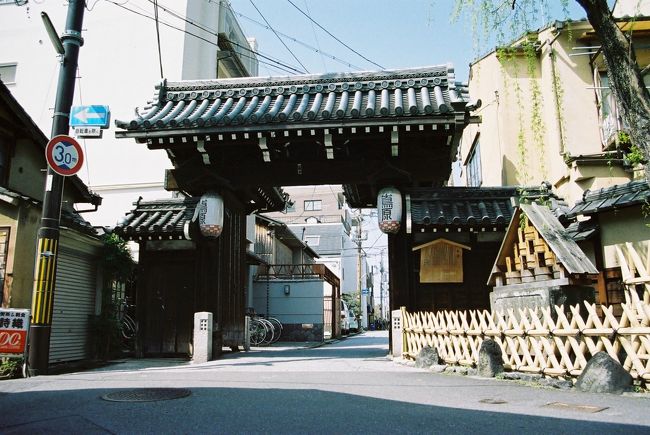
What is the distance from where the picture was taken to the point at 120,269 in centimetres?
1443

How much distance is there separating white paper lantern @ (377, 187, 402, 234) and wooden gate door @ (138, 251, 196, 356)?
215 inches

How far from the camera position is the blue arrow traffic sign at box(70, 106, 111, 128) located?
35.8 feet

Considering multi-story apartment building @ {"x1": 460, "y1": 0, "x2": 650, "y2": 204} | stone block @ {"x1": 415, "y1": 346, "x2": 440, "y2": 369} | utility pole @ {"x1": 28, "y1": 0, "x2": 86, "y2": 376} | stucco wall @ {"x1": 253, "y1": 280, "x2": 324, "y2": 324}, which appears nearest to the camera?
utility pole @ {"x1": 28, "y1": 0, "x2": 86, "y2": 376}

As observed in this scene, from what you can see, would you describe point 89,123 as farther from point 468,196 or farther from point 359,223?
point 359,223

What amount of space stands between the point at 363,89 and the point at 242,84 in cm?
375

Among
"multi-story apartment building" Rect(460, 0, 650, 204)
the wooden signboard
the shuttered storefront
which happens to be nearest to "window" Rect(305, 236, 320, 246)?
"multi-story apartment building" Rect(460, 0, 650, 204)

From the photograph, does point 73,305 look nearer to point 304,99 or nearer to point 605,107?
point 304,99

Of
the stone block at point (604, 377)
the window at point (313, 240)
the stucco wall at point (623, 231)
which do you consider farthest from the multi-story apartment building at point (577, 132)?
the window at point (313, 240)

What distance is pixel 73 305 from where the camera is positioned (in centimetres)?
1318

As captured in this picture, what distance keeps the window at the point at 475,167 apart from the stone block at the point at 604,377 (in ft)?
49.3

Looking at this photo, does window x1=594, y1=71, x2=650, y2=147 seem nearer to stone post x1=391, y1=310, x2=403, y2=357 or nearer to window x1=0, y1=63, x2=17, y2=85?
stone post x1=391, y1=310, x2=403, y2=357

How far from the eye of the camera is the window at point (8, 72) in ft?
76.4

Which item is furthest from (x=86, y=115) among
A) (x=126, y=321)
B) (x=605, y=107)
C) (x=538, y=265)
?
(x=605, y=107)

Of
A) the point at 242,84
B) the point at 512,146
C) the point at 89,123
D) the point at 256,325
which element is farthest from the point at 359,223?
the point at 89,123
